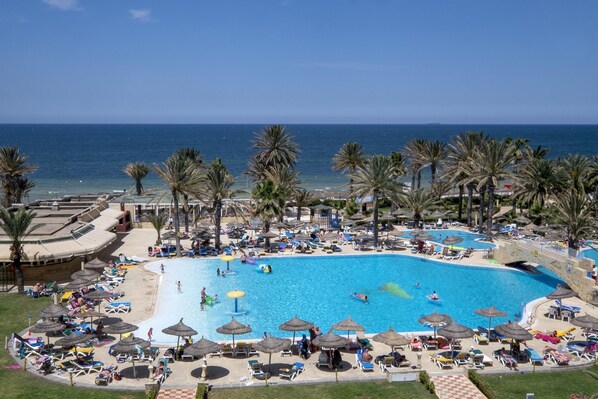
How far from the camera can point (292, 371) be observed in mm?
22906

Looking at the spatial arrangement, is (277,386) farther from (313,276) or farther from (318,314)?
(313,276)

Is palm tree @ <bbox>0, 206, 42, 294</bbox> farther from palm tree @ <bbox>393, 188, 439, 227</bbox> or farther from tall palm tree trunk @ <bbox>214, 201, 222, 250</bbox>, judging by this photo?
palm tree @ <bbox>393, 188, 439, 227</bbox>

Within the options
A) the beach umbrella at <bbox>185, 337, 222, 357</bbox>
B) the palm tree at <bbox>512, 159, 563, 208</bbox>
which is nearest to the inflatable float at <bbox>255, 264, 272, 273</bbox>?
the beach umbrella at <bbox>185, 337, 222, 357</bbox>

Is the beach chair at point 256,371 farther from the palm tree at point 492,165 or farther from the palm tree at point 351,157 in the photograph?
the palm tree at point 351,157

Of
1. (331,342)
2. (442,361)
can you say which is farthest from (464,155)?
(331,342)

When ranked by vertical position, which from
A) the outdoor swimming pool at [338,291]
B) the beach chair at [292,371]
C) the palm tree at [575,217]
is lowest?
the outdoor swimming pool at [338,291]

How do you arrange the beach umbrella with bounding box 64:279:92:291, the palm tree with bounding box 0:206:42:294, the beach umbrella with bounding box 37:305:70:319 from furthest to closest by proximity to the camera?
1. the palm tree with bounding box 0:206:42:294
2. the beach umbrella with bounding box 64:279:92:291
3. the beach umbrella with bounding box 37:305:70:319

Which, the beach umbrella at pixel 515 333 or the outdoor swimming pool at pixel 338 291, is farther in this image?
the outdoor swimming pool at pixel 338 291

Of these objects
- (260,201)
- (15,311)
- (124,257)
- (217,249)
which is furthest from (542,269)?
(15,311)

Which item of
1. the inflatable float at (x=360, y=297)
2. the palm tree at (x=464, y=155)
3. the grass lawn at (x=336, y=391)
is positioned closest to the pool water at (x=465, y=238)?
the palm tree at (x=464, y=155)

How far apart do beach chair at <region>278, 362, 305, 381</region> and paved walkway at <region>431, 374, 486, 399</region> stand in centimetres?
538

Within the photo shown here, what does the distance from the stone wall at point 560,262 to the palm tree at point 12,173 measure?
44127mm

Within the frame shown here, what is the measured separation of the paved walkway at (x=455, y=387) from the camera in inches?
826

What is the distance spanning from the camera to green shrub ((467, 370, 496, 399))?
67.8ft
